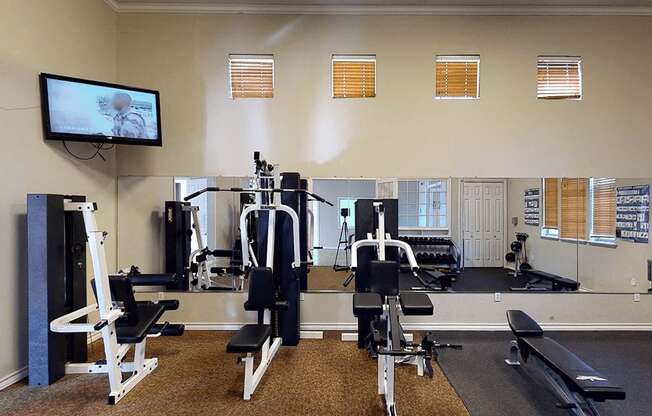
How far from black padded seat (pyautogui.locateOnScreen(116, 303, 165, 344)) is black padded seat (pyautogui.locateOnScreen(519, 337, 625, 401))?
290 cm

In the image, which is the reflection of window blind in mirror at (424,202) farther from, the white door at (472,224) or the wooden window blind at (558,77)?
the wooden window blind at (558,77)

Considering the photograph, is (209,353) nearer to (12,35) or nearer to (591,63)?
(12,35)

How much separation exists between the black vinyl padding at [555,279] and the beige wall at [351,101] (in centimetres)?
122

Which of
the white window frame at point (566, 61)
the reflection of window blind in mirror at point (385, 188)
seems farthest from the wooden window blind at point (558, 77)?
the reflection of window blind in mirror at point (385, 188)

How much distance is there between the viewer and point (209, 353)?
355cm

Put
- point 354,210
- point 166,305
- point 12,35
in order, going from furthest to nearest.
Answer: point 354,210, point 166,305, point 12,35

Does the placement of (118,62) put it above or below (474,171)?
above

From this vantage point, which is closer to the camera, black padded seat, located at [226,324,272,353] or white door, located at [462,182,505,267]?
black padded seat, located at [226,324,272,353]

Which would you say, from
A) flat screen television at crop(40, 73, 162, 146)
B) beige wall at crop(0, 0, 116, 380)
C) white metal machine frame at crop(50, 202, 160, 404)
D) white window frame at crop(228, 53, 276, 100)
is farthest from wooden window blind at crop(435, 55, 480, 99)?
beige wall at crop(0, 0, 116, 380)

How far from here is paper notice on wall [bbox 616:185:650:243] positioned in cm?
416

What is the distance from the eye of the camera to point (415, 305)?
105 inches

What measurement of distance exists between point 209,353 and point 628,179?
15.9ft

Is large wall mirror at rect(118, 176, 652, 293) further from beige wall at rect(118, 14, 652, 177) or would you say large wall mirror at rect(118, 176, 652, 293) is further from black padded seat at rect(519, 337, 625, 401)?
black padded seat at rect(519, 337, 625, 401)

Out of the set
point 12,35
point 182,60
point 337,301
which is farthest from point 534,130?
point 12,35
